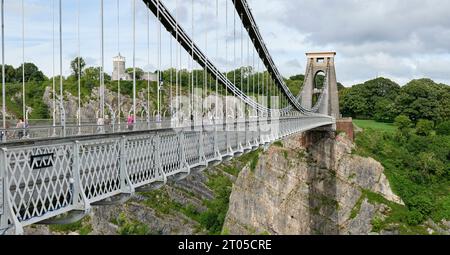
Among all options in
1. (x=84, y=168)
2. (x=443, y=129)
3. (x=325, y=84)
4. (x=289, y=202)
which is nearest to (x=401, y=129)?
(x=443, y=129)

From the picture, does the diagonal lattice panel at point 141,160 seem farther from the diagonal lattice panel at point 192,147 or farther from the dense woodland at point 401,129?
the dense woodland at point 401,129

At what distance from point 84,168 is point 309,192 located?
113 ft

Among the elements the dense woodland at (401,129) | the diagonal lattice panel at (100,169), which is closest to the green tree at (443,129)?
the dense woodland at (401,129)

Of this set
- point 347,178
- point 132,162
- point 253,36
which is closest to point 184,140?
point 132,162

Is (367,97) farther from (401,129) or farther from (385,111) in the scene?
(401,129)

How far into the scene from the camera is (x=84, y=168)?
25.8 feet

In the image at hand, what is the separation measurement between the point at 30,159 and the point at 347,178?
35.1 meters

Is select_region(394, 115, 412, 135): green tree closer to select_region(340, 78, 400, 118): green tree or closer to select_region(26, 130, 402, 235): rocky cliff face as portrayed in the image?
select_region(26, 130, 402, 235): rocky cliff face

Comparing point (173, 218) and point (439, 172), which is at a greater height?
point (439, 172)

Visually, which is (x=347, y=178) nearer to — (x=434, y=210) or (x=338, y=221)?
(x=338, y=221)

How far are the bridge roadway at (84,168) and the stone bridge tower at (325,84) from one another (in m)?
37.6

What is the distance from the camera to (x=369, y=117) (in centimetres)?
7138

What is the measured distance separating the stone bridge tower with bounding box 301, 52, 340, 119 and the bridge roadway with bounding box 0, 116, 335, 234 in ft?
124

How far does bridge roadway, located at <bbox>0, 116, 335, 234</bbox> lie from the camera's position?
6.57 meters
